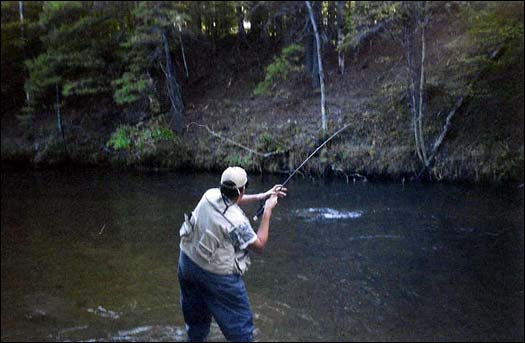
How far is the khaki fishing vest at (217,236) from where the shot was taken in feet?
13.0

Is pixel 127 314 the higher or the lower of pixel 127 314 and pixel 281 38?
the lower

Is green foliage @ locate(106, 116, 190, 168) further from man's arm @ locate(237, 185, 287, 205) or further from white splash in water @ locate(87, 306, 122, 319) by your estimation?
man's arm @ locate(237, 185, 287, 205)

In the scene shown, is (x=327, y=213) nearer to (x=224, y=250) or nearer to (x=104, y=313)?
(x=104, y=313)

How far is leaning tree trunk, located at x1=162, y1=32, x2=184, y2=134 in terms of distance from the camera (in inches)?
691

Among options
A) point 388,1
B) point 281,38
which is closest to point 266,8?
point 281,38

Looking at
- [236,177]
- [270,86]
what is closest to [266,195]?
[236,177]

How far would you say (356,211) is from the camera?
36.6 ft

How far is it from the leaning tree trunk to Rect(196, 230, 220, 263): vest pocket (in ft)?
45.3

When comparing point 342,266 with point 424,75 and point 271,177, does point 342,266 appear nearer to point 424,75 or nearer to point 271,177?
point 271,177

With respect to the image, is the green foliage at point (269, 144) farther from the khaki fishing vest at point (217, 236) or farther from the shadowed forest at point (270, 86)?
the khaki fishing vest at point (217, 236)

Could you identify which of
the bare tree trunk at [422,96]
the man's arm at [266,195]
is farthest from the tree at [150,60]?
the man's arm at [266,195]

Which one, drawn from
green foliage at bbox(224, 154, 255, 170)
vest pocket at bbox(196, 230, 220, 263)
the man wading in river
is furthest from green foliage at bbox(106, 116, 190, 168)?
vest pocket at bbox(196, 230, 220, 263)

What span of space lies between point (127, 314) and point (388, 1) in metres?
10.8

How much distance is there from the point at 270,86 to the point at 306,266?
41.7 ft
